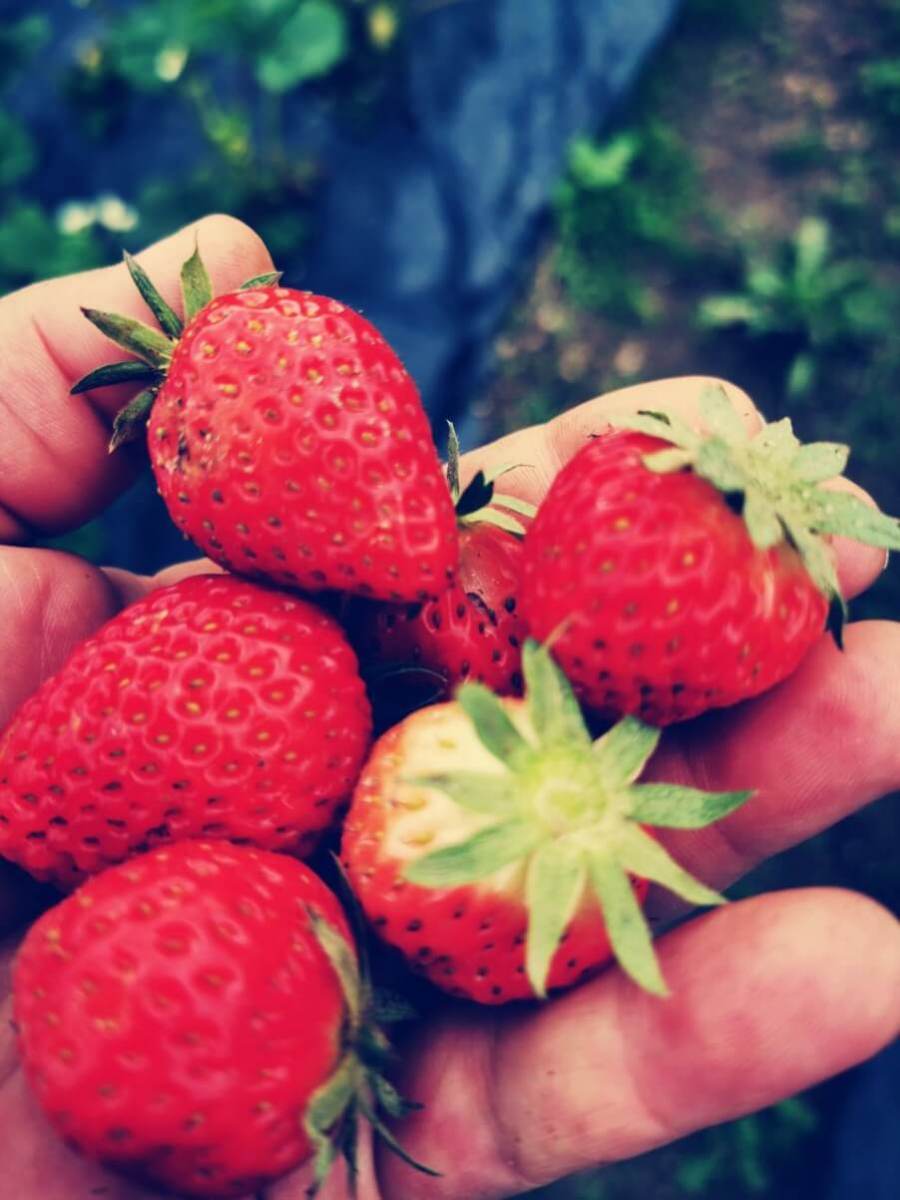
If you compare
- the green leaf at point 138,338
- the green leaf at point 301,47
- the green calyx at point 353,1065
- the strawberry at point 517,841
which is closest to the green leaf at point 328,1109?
the green calyx at point 353,1065

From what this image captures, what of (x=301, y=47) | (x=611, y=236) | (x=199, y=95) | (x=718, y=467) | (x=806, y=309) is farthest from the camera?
(x=611, y=236)

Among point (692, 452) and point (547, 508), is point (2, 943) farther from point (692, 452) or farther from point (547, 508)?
point (692, 452)

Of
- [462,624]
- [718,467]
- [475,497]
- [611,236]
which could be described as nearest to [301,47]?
[611,236]

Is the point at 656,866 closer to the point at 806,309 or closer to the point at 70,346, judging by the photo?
the point at 70,346

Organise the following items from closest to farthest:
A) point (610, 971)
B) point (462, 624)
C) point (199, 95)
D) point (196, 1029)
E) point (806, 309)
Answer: point (196, 1029) < point (610, 971) < point (462, 624) < point (199, 95) < point (806, 309)

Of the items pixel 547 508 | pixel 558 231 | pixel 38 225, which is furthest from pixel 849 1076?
pixel 38 225

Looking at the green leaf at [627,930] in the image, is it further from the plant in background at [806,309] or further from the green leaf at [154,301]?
the plant in background at [806,309]

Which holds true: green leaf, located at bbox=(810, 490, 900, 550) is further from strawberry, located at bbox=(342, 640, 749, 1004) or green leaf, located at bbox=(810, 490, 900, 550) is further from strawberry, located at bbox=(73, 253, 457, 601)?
strawberry, located at bbox=(73, 253, 457, 601)

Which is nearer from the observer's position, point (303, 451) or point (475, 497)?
point (303, 451)

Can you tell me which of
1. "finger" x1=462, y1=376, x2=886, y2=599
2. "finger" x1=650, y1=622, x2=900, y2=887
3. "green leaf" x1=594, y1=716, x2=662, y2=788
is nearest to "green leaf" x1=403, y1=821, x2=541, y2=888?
"green leaf" x1=594, y1=716, x2=662, y2=788
